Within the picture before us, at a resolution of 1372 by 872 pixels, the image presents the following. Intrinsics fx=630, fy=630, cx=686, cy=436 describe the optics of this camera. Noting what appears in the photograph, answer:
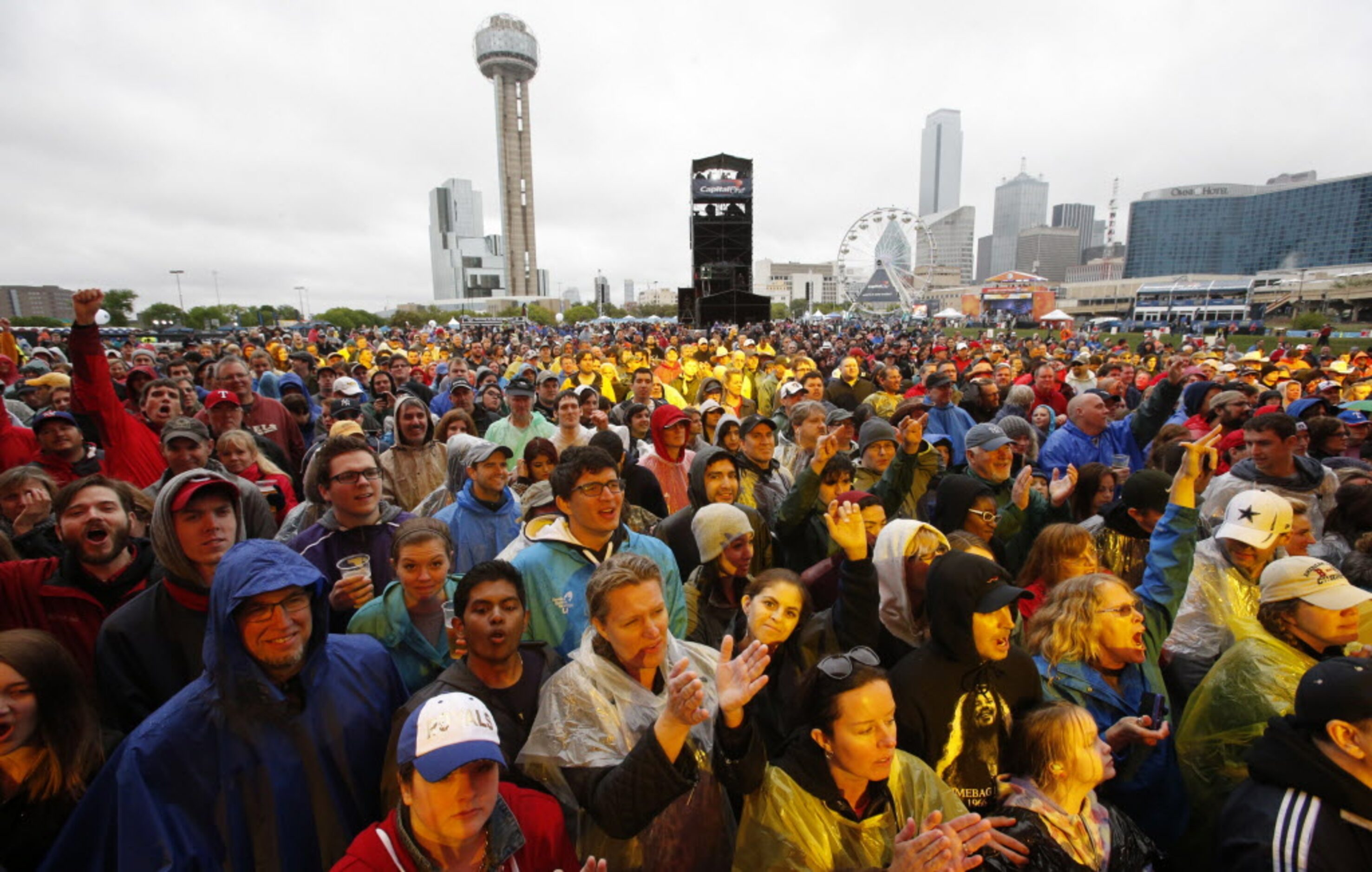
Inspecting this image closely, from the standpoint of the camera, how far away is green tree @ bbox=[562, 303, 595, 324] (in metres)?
88.2

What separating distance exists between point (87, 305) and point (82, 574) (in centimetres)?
251

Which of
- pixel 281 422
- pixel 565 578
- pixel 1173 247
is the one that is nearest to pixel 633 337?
pixel 281 422

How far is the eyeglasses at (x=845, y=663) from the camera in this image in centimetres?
191

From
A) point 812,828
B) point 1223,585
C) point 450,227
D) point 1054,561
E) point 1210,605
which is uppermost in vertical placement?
point 450,227

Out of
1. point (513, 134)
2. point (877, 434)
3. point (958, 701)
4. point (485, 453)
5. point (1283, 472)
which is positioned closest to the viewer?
point (958, 701)

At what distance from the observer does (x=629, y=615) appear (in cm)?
206

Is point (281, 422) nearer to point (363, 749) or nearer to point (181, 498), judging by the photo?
point (181, 498)

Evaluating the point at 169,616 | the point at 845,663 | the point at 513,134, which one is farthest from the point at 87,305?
the point at 513,134

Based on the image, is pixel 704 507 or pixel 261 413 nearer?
pixel 704 507

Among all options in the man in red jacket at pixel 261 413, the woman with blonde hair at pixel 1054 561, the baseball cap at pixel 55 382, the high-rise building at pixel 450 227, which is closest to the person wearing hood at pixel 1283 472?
the woman with blonde hair at pixel 1054 561

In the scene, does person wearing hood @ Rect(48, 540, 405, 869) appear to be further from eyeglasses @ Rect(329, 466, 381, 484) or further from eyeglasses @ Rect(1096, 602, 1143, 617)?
eyeglasses @ Rect(1096, 602, 1143, 617)

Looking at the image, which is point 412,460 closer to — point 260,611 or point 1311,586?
point 260,611

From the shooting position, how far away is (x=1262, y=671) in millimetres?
2406

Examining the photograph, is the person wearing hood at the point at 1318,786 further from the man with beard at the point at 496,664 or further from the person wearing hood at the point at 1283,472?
the person wearing hood at the point at 1283,472
